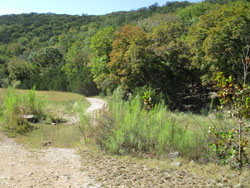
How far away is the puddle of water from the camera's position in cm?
750

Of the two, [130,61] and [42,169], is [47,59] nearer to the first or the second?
[130,61]

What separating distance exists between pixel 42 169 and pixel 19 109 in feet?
17.0

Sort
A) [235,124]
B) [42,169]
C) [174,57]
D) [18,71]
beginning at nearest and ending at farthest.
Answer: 1. [235,124]
2. [42,169]
3. [174,57]
4. [18,71]

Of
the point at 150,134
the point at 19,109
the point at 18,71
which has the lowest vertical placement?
the point at 19,109

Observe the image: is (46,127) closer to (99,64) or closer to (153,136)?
(153,136)

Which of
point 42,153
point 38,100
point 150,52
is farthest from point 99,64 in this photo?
point 42,153

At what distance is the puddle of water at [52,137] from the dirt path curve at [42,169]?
0.64 m

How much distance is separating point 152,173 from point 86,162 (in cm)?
173

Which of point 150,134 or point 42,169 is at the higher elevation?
point 150,134

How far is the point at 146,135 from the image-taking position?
573 centimetres

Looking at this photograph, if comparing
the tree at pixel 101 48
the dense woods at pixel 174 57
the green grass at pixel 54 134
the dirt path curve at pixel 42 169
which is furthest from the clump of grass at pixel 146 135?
the tree at pixel 101 48

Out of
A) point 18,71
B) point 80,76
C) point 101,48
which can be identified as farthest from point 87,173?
point 18,71

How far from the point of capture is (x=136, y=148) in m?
5.94

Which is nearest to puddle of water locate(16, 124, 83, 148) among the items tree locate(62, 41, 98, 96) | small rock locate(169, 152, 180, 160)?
small rock locate(169, 152, 180, 160)
